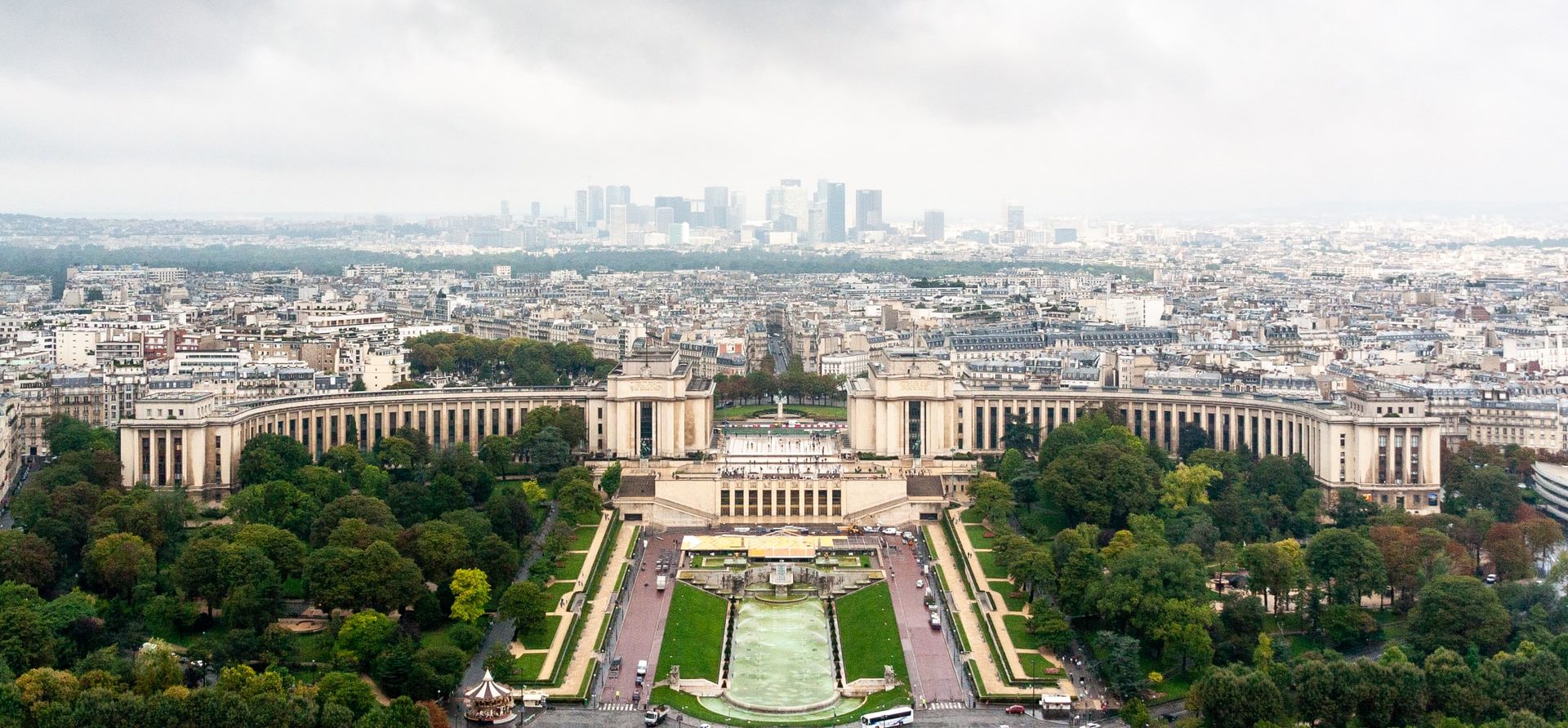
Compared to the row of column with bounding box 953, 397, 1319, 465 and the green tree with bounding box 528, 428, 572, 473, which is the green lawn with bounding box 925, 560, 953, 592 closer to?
the green tree with bounding box 528, 428, 572, 473

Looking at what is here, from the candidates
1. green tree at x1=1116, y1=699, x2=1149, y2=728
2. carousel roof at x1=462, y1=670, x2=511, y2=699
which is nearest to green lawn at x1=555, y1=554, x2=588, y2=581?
carousel roof at x1=462, y1=670, x2=511, y2=699

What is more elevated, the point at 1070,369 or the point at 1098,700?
the point at 1070,369

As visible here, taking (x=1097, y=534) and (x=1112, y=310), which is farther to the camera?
(x=1112, y=310)

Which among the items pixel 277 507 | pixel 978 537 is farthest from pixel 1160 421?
pixel 277 507

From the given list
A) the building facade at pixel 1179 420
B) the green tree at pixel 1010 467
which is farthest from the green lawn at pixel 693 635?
the building facade at pixel 1179 420

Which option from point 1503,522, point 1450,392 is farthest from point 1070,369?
point 1503,522

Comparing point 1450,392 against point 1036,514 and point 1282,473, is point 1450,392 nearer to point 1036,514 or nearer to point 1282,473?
point 1282,473
